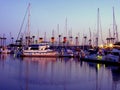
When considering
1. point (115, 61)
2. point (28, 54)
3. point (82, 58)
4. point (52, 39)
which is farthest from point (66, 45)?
point (115, 61)

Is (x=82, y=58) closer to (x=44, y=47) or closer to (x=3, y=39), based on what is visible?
(x=44, y=47)

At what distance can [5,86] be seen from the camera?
22.2 meters

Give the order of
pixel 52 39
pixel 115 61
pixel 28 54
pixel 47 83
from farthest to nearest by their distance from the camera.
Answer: pixel 52 39, pixel 28 54, pixel 115 61, pixel 47 83

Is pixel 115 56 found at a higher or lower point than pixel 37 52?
lower

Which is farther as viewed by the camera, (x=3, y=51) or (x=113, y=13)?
(x=3, y=51)

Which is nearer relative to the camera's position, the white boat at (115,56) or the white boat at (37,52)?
the white boat at (115,56)

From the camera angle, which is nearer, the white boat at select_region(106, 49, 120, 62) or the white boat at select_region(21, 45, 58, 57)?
the white boat at select_region(106, 49, 120, 62)

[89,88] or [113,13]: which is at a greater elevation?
[113,13]

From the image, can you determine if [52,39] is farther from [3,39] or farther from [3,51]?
[3,39]

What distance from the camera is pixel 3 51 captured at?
93500 millimetres

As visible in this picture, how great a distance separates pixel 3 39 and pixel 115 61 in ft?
266

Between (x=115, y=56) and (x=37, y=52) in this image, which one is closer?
(x=115, y=56)

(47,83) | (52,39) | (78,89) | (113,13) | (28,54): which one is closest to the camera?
(78,89)

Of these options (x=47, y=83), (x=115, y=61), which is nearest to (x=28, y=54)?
(x=115, y=61)
